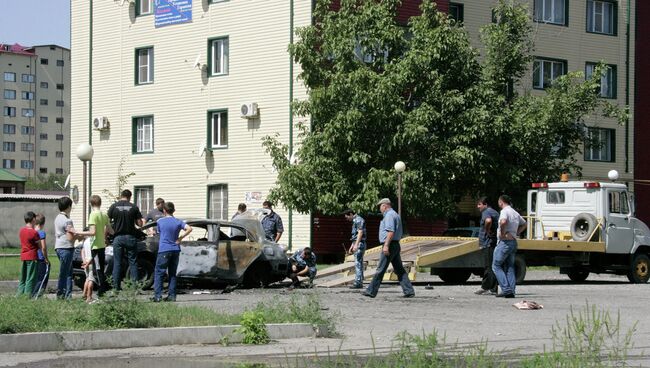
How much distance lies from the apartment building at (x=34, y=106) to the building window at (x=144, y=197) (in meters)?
81.4

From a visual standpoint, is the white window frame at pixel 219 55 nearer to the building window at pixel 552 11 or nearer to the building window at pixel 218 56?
the building window at pixel 218 56

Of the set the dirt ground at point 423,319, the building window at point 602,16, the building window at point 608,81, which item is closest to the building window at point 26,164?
the building window at point 602,16

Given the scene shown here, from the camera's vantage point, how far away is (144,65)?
46.2 metres

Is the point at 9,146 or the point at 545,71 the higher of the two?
the point at 545,71

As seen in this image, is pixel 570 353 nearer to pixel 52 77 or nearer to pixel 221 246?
pixel 221 246

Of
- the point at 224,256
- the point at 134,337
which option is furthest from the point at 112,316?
the point at 224,256

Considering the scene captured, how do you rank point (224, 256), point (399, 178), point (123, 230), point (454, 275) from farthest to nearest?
1. point (399, 178)
2. point (454, 275)
3. point (224, 256)
4. point (123, 230)

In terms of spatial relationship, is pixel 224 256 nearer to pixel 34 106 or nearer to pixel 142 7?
pixel 142 7

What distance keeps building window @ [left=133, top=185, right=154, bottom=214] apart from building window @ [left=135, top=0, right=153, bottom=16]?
23.0ft

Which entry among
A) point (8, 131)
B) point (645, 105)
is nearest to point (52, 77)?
point (8, 131)

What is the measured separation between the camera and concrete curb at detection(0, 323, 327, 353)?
11789 mm

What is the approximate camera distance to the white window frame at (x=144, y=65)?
151ft

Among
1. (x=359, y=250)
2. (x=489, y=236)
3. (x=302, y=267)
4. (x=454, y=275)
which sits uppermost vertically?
(x=489, y=236)

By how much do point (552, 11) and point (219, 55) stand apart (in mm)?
13716
